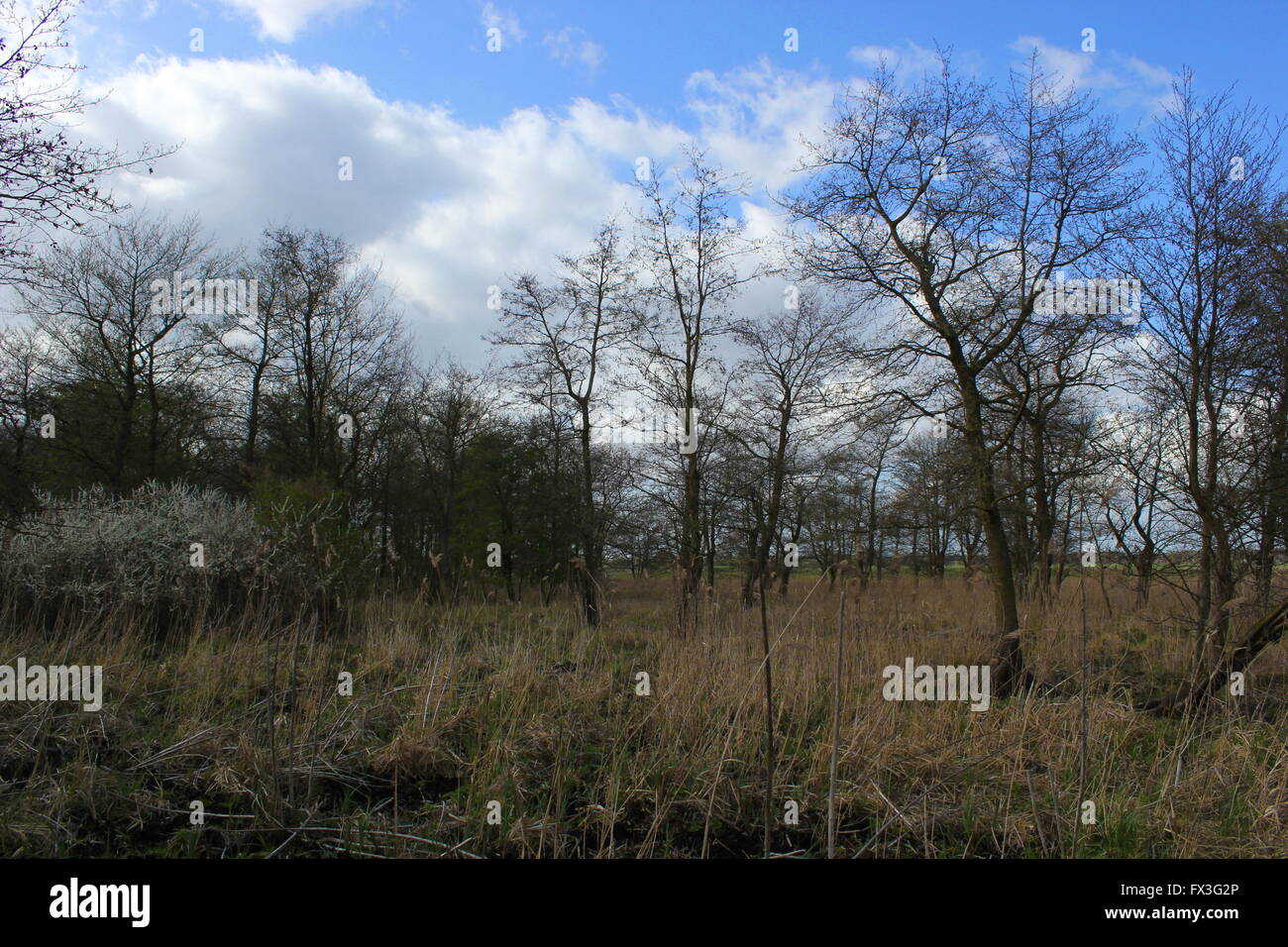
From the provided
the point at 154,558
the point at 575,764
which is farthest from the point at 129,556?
the point at 575,764

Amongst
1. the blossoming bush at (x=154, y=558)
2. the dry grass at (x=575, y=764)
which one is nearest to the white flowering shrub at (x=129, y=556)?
the blossoming bush at (x=154, y=558)

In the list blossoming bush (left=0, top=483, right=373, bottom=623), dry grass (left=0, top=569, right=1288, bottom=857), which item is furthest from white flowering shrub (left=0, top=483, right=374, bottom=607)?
dry grass (left=0, top=569, right=1288, bottom=857)

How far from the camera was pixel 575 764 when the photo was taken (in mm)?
4152

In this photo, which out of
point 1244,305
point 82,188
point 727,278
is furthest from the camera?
point 727,278

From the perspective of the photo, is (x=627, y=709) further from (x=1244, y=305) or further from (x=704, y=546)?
(x=704, y=546)

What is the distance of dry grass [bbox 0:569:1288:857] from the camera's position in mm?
3418

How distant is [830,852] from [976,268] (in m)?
8.01

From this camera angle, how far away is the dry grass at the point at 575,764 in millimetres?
3418

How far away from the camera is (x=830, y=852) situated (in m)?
2.93

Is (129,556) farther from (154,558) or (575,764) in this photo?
(575,764)

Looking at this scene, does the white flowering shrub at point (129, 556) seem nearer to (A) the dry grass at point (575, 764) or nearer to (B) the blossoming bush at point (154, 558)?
(B) the blossoming bush at point (154, 558)

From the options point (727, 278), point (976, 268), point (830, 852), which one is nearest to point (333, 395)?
point (727, 278)

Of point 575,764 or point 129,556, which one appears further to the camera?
point 129,556

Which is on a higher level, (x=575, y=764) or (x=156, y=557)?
(x=156, y=557)
